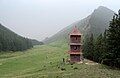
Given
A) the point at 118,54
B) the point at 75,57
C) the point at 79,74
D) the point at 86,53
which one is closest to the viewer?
the point at 79,74

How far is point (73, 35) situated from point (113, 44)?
66.5ft

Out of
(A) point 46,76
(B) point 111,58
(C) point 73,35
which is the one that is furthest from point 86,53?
(A) point 46,76

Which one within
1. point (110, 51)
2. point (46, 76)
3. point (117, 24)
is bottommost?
point (46, 76)

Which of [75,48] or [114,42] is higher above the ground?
[114,42]

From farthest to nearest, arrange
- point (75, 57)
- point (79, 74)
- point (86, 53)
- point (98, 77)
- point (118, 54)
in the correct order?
point (86, 53) < point (75, 57) < point (118, 54) < point (79, 74) < point (98, 77)

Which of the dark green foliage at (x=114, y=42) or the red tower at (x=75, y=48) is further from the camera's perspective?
the red tower at (x=75, y=48)

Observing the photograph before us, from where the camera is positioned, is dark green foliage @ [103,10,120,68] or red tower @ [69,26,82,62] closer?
dark green foliage @ [103,10,120,68]

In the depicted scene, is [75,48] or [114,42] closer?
[114,42]

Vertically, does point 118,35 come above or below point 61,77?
above

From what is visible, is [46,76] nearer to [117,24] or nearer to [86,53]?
[117,24]

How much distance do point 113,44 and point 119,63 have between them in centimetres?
432

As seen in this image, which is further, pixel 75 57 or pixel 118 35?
pixel 75 57

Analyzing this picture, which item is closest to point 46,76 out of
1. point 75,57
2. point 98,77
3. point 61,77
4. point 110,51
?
point 61,77

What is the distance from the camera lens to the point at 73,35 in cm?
8106
